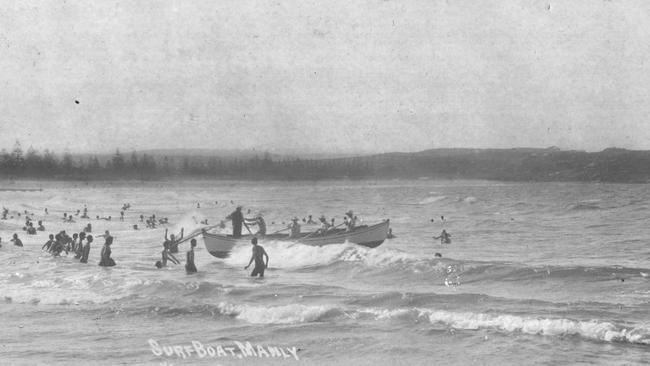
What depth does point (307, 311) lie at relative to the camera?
575 inches

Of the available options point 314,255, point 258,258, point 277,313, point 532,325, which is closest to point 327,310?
point 277,313

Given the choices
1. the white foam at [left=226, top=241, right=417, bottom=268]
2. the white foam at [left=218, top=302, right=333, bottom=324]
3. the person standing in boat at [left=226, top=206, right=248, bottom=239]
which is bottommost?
the white foam at [left=226, top=241, right=417, bottom=268]

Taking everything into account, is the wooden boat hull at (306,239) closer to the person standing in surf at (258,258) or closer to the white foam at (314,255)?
the white foam at (314,255)

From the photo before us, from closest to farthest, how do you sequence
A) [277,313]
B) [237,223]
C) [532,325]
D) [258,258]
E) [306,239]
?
[532,325] < [277,313] < [258,258] < [237,223] < [306,239]

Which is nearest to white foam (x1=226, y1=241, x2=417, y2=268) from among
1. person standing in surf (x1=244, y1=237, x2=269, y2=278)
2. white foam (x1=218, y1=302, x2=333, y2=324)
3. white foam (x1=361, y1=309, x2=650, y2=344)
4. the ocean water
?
the ocean water

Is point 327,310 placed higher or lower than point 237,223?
lower

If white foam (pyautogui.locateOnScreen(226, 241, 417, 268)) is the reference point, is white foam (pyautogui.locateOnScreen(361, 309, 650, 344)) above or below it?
above

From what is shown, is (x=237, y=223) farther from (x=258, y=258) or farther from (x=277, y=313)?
(x=277, y=313)

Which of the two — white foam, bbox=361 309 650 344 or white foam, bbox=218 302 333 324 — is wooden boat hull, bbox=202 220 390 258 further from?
white foam, bbox=361 309 650 344

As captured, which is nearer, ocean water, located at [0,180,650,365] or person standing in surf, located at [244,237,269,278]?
ocean water, located at [0,180,650,365]

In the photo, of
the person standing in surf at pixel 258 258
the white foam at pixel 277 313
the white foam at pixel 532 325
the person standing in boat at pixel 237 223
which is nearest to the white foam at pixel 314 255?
the person standing in boat at pixel 237 223

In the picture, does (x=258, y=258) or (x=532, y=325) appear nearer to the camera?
(x=532, y=325)

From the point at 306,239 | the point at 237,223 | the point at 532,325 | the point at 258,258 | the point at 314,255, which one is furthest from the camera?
the point at 306,239

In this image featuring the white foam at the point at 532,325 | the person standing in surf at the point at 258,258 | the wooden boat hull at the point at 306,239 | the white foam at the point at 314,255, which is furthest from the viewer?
the wooden boat hull at the point at 306,239
